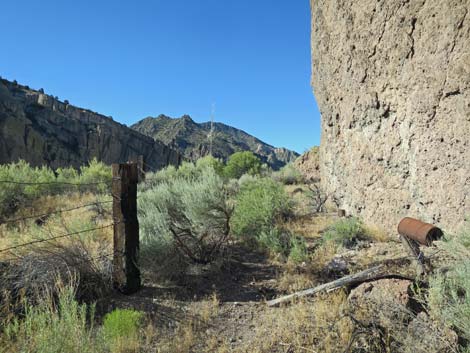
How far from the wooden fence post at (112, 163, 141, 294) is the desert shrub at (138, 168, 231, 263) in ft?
Result: 2.76

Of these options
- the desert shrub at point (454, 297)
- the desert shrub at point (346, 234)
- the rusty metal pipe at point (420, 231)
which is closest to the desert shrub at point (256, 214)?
the desert shrub at point (346, 234)

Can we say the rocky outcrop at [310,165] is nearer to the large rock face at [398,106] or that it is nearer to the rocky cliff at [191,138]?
the large rock face at [398,106]

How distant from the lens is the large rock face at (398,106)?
4.61m

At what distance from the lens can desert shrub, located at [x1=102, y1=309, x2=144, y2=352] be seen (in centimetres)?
309

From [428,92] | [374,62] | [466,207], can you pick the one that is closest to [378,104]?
[374,62]

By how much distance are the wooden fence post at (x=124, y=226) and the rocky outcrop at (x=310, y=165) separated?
13609 millimetres

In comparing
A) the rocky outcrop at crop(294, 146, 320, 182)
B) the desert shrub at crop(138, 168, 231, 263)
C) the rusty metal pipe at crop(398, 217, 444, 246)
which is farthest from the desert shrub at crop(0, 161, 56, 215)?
the rocky outcrop at crop(294, 146, 320, 182)

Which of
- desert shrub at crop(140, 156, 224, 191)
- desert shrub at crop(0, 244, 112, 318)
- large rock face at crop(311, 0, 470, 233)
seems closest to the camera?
desert shrub at crop(0, 244, 112, 318)

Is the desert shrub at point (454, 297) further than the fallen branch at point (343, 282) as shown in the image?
No

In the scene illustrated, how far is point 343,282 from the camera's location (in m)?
4.14

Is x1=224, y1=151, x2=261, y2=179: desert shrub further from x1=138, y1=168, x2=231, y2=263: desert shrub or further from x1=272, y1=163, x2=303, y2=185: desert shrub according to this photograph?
x1=138, y1=168, x2=231, y2=263: desert shrub

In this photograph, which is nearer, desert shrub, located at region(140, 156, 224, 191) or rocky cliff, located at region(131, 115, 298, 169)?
desert shrub, located at region(140, 156, 224, 191)

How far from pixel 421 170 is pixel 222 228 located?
150 inches

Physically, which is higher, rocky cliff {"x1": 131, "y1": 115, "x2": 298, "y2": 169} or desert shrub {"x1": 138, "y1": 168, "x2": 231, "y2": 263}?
rocky cliff {"x1": 131, "y1": 115, "x2": 298, "y2": 169}
